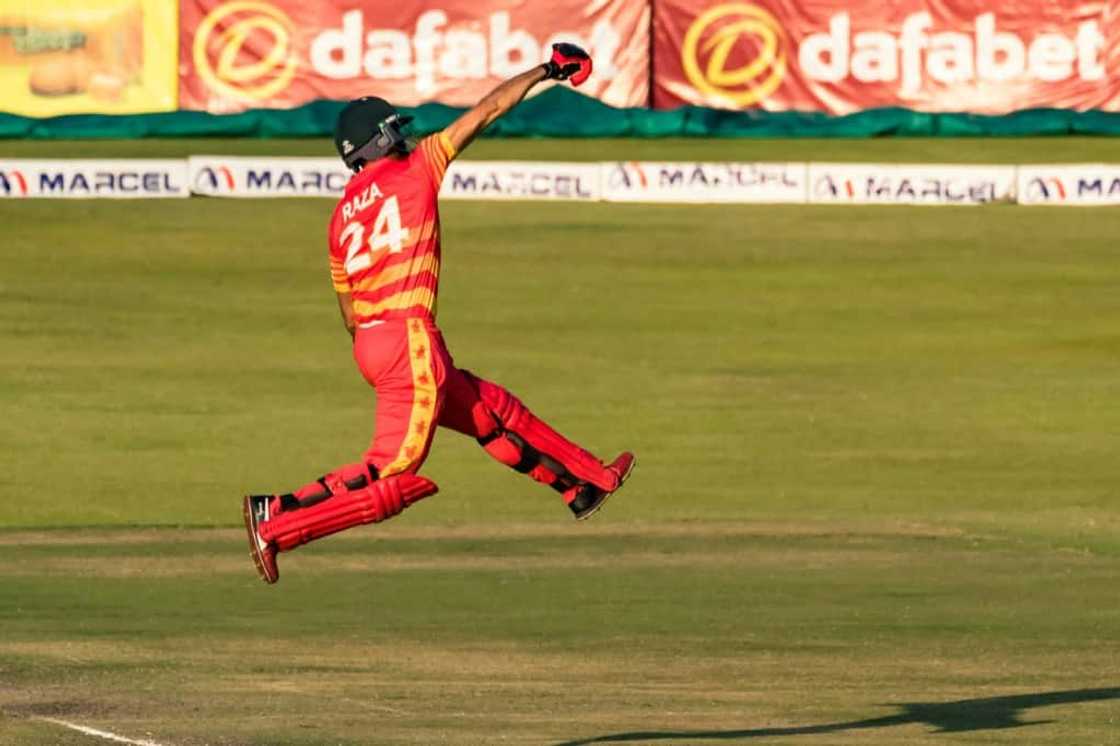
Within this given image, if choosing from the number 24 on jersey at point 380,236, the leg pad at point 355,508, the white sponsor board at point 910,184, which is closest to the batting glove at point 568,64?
the number 24 on jersey at point 380,236

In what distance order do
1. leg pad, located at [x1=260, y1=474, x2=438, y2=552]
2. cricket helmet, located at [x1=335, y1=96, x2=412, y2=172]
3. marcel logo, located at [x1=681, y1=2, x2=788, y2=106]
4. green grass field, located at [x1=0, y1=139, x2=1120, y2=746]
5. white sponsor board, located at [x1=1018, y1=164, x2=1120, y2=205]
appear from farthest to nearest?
marcel logo, located at [x1=681, y1=2, x2=788, y2=106] → white sponsor board, located at [x1=1018, y1=164, x2=1120, y2=205] → green grass field, located at [x1=0, y1=139, x2=1120, y2=746] → cricket helmet, located at [x1=335, y1=96, x2=412, y2=172] → leg pad, located at [x1=260, y1=474, x2=438, y2=552]

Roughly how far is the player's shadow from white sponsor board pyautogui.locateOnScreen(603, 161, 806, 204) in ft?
68.1

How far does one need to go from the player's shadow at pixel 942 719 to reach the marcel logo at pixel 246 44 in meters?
23.8

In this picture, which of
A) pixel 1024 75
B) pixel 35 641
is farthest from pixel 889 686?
pixel 1024 75

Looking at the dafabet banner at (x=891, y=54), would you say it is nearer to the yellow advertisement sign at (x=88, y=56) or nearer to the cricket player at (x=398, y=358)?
the yellow advertisement sign at (x=88, y=56)

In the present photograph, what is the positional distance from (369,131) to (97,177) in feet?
76.7

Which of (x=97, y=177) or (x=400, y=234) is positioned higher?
(x=97, y=177)

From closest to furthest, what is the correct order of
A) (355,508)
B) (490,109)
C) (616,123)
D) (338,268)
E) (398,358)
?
1. (490,109)
2. (355,508)
3. (398,358)
4. (338,268)
5. (616,123)

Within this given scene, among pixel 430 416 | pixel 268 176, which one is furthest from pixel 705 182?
pixel 430 416

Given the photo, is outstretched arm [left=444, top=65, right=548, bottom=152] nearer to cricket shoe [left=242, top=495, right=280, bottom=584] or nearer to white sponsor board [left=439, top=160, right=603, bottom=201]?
cricket shoe [left=242, top=495, right=280, bottom=584]

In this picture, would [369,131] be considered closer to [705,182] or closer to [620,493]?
[620,493]

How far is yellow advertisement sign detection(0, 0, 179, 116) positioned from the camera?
1384 inches

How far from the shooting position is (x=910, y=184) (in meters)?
33.5

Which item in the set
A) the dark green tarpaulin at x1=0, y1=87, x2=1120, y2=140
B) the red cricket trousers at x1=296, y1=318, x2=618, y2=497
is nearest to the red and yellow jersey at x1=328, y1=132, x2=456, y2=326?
the red cricket trousers at x1=296, y1=318, x2=618, y2=497
